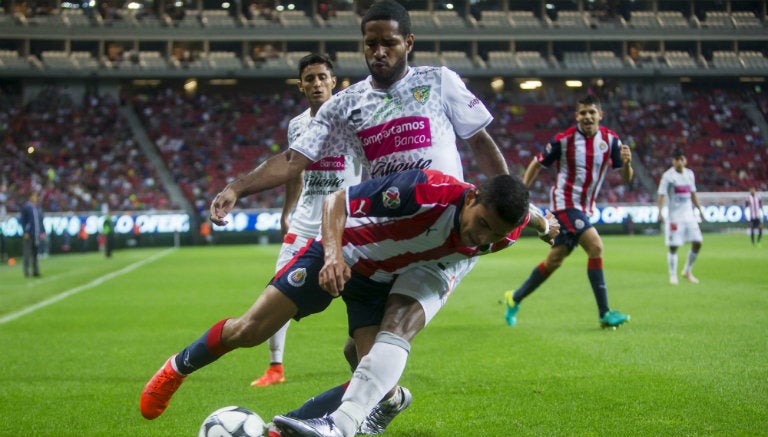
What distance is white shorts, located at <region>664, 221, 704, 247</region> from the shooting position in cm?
1600

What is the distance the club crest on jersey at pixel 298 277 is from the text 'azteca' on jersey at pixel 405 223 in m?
0.24

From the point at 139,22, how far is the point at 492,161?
4845 cm

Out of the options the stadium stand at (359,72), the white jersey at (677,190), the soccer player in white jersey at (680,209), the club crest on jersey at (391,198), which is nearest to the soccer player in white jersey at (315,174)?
the club crest on jersey at (391,198)

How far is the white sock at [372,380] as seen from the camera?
401 cm

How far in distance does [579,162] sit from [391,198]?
22.1ft

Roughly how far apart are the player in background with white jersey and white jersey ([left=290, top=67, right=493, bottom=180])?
5249mm

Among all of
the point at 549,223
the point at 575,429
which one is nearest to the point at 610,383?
the point at 575,429

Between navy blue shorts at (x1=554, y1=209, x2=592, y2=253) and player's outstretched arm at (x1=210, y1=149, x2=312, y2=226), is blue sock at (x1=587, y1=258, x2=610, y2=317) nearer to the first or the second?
navy blue shorts at (x1=554, y1=209, x2=592, y2=253)

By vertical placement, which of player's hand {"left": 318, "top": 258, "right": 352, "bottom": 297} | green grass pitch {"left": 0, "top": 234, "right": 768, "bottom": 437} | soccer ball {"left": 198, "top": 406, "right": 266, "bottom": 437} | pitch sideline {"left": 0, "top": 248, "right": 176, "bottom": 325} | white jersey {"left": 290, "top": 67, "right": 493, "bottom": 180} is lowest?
pitch sideline {"left": 0, "top": 248, "right": 176, "bottom": 325}

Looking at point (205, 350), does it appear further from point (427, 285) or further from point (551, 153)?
point (551, 153)

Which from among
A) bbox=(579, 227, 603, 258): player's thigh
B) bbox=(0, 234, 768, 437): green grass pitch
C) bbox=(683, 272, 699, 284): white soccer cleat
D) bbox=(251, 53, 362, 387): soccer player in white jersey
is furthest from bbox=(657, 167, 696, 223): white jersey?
bbox=(251, 53, 362, 387): soccer player in white jersey

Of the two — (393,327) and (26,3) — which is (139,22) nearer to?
(26,3)

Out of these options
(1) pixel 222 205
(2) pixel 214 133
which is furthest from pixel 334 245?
(2) pixel 214 133

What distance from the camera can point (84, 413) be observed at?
19.4ft
